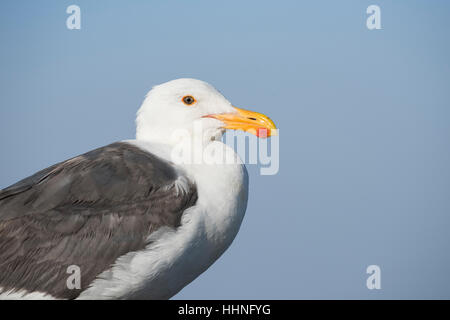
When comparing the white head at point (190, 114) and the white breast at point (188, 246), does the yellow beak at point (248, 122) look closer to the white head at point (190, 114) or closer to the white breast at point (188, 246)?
the white head at point (190, 114)

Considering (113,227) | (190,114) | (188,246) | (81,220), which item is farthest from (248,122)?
(81,220)

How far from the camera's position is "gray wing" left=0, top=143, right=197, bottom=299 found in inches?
257

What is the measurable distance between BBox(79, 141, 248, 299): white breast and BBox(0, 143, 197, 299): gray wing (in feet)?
0.36

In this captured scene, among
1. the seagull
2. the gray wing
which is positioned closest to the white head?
the seagull

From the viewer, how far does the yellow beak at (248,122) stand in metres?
7.76

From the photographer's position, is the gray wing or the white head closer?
the gray wing

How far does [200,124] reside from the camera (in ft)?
25.3

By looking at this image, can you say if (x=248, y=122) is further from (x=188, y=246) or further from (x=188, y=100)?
(x=188, y=246)

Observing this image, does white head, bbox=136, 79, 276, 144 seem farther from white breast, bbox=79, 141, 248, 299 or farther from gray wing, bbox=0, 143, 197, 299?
gray wing, bbox=0, 143, 197, 299

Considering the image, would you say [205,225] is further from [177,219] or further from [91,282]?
[91,282]

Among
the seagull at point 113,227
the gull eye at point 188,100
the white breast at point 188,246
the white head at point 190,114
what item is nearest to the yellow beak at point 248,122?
the white head at point 190,114

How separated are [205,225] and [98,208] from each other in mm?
1058

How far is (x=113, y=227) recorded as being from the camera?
6.59 m
